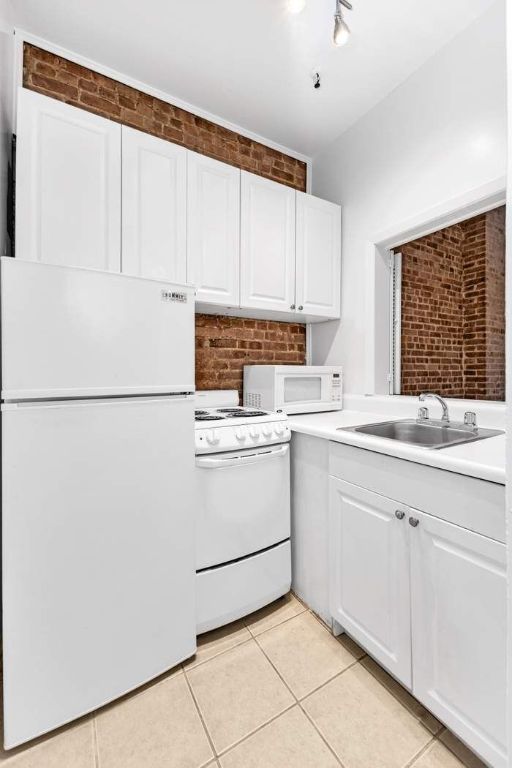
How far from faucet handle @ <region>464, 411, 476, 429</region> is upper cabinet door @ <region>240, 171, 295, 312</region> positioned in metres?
1.15

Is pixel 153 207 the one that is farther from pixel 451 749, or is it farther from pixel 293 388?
pixel 451 749

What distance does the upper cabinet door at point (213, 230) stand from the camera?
6.03 feet

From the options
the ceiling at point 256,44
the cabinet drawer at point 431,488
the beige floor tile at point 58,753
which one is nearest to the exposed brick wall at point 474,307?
the ceiling at point 256,44

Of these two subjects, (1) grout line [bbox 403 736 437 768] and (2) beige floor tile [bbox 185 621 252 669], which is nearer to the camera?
(1) grout line [bbox 403 736 437 768]

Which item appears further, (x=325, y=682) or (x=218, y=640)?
(x=218, y=640)

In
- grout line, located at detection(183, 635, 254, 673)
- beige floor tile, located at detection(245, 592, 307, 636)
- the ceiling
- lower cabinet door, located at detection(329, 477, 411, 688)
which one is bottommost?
grout line, located at detection(183, 635, 254, 673)

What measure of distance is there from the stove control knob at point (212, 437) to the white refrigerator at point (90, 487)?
0.10m

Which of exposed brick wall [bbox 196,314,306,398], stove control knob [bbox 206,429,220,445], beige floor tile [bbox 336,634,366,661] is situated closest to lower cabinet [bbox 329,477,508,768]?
beige floor tile [bbox 336,634,366,661]

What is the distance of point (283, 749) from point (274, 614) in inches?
24.5

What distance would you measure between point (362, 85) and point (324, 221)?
716 mm

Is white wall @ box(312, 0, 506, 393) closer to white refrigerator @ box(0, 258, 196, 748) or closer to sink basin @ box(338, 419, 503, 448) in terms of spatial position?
sink basin @ box(338, 419, 503, 448)

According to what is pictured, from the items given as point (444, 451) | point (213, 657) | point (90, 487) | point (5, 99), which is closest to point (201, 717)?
point (213, 657)

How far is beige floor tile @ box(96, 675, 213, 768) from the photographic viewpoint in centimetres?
108

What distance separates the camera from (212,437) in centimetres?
150
